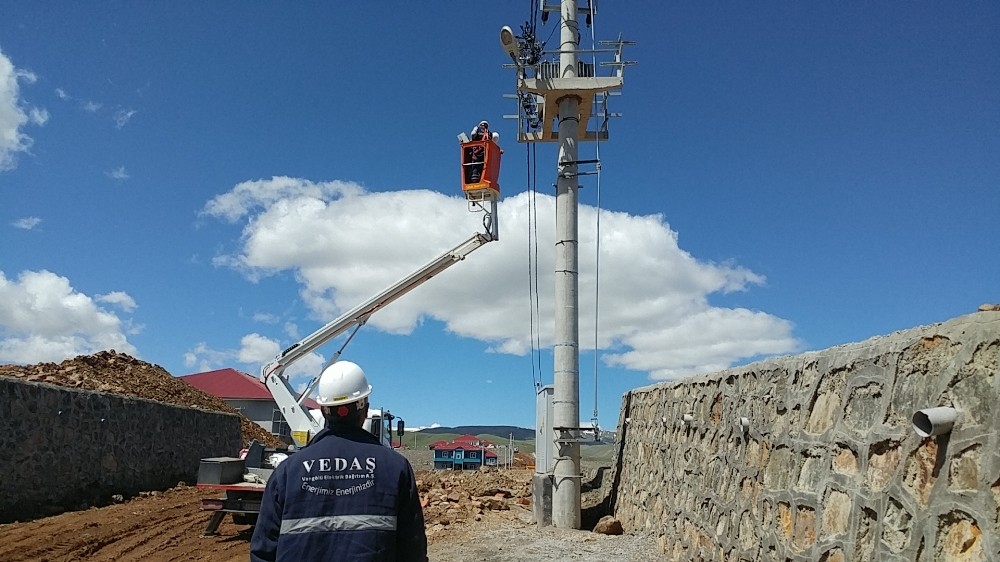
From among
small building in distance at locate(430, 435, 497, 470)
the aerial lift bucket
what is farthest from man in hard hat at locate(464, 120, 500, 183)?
small building in distance at locate(430, 435, 497, 470)

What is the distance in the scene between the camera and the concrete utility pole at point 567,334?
13.9m

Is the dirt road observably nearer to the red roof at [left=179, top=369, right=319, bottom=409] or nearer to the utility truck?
the utility truck

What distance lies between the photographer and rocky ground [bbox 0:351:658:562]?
10539mm

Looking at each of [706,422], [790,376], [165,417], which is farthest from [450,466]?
[790,376]

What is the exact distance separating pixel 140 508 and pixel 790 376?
12933 mm

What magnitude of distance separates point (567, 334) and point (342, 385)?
10.4 meters

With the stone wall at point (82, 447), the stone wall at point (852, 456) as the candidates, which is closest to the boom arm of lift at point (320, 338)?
the stone wall at point (82, 447)

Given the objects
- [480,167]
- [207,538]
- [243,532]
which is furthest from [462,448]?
[207,538]

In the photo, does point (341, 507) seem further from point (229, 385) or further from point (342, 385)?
point (229, 385)

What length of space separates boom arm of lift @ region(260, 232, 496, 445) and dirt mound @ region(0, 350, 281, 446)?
15.5 ft

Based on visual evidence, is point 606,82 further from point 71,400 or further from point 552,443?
point 71,400

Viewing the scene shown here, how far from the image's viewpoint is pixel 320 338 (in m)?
16.4

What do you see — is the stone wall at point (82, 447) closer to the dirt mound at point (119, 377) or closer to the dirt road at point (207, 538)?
the dirt road at point (207, 538)

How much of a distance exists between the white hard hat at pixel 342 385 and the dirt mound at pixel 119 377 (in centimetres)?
1648
